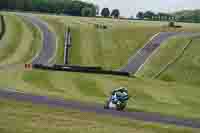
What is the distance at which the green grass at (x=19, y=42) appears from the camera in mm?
108438

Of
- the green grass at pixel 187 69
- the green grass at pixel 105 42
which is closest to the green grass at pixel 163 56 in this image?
the green grass at pixel 187 69

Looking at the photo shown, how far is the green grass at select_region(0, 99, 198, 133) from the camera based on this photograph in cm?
2950

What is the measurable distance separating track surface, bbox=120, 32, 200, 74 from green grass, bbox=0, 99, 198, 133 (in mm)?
59304

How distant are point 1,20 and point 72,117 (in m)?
117

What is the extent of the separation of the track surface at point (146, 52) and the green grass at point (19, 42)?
21.2 meters

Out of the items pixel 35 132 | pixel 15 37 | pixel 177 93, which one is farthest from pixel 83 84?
pixel 15 37

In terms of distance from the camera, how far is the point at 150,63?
340 feet

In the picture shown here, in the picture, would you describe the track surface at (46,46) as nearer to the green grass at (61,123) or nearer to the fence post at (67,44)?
the fence post at (67,44)

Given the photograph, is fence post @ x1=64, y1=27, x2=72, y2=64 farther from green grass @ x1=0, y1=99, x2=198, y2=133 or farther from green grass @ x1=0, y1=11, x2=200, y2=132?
green grass @ x1=0, y1=99, x2=198, y2=133

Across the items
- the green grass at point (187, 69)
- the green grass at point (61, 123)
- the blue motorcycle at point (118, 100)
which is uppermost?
the green grass at point (61, 123)

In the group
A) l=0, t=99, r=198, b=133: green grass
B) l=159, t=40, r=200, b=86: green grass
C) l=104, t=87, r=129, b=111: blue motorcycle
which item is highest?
l=0, t=99, r=198, b=133: green grass

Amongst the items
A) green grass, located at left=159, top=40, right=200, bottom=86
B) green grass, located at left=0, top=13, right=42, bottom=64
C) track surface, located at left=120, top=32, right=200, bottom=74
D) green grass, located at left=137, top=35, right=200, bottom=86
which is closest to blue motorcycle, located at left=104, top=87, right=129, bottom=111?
green grass, located at left=137, top=35, right=200, bottom=86

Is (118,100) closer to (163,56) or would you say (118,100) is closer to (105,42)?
(163,56)

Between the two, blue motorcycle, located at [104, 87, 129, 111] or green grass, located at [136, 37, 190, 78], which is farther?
green grass, located at [136, 37, 190, 78]
